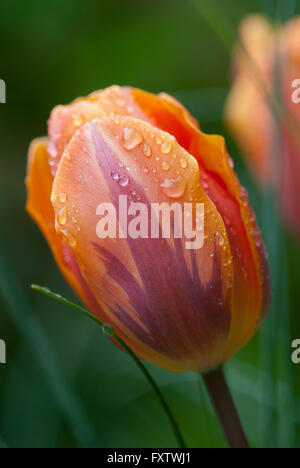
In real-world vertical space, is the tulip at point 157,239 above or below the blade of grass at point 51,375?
above

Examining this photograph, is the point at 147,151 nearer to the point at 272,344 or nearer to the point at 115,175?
the point at 115,175

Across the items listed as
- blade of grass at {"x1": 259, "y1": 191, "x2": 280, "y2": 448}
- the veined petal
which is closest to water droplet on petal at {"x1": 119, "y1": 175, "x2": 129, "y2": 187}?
the veined petal

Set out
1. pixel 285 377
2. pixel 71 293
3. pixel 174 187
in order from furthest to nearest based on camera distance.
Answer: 1. pixel 71 293
2. pixel 285 377
3. pixel 174 187

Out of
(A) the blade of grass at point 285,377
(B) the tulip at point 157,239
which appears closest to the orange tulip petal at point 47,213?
(B) the tulip at point 157,239

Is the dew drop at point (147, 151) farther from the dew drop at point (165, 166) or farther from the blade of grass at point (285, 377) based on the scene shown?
the blade of grass at point (285, 377)

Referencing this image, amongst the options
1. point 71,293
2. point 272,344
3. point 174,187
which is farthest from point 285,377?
point 71,293

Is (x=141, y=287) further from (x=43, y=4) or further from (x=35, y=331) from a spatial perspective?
(x=43, y=4)

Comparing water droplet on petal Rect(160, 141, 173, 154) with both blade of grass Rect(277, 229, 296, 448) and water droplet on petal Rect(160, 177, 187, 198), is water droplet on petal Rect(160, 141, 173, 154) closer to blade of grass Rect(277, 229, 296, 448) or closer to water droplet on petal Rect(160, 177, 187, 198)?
water droplet on petal Rect(160, 177, 187, 198)
